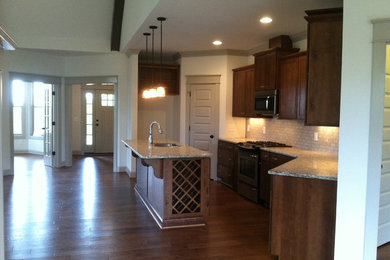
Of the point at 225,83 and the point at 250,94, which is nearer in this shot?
the point at 250,94

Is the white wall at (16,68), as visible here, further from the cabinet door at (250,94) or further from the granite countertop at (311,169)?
the granite countertop at (311,169)

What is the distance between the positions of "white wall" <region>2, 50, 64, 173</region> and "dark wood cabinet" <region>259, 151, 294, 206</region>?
5420 millimetres

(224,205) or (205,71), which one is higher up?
(205,71)

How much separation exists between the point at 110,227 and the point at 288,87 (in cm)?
325

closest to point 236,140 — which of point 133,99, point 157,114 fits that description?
point 133,99

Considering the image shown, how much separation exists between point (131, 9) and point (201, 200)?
371 cm

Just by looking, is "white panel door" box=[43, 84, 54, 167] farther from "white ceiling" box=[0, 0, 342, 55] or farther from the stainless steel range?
the stainless steel range

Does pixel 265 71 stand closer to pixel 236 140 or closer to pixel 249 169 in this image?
pixel 236 140

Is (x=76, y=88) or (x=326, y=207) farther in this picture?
(x=76, y=88)

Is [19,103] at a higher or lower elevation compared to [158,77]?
lower

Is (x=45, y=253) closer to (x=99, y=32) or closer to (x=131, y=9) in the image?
(x=131, y=9)

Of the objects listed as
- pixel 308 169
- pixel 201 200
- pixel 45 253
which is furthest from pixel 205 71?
pixel 45 253

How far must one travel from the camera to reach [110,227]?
4.17 meters

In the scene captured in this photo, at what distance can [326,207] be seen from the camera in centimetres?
293
